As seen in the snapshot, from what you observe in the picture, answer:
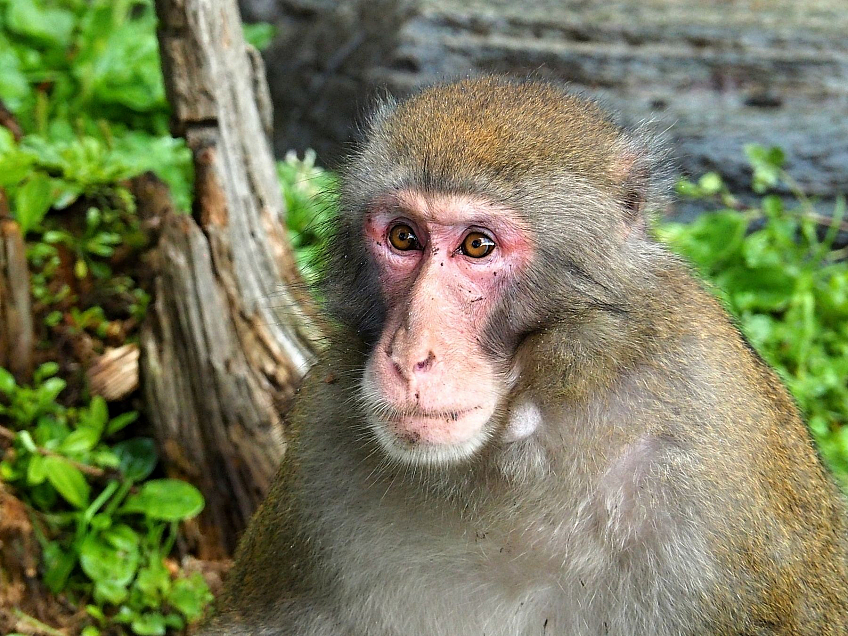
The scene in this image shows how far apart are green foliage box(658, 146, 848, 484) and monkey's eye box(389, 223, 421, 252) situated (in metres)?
2.78

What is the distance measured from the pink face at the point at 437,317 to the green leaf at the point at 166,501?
5.52 feet

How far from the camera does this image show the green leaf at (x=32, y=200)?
433cm

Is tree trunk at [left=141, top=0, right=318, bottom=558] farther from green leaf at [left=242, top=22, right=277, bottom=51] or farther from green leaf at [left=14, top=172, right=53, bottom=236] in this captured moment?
green leaf at [left=242, top=22, right=277, bottom=51]

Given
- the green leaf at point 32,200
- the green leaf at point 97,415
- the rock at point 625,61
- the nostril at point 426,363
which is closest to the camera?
the nostril at point 426,363

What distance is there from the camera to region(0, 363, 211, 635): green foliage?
381cm

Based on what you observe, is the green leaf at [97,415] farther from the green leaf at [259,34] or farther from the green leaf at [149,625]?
the green leaf at [259,34]

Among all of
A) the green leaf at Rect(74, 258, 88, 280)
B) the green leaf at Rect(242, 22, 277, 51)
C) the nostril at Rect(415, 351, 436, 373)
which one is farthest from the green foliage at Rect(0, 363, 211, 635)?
the green leaf at Rect(242, 22, 277, 51)

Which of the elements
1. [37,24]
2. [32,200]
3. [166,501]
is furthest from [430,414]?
[37,24]

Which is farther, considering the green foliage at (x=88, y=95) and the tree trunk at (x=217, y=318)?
the green foliage at (x=88, y=95)

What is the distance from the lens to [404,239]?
8.46ft

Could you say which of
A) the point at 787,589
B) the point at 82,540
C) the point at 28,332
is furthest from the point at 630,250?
the point at 28,332

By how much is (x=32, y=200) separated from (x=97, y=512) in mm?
1321

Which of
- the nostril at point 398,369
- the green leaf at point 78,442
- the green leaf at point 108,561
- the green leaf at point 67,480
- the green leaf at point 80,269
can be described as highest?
the nostril at point 398,369

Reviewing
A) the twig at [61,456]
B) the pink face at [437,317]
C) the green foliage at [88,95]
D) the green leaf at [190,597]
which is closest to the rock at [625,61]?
the green foliage at [88,95]
